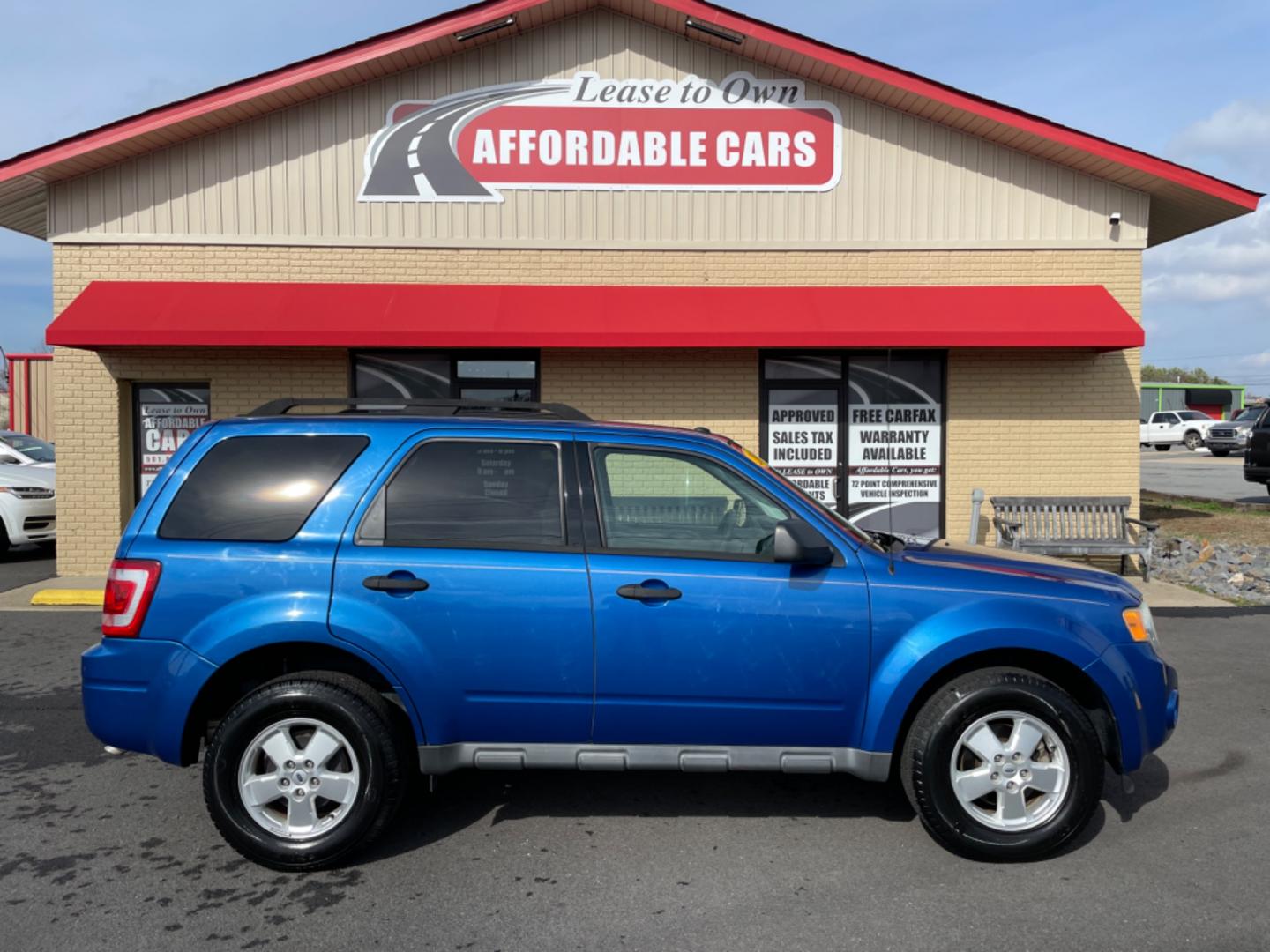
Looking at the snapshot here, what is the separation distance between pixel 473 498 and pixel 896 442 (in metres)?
8.26

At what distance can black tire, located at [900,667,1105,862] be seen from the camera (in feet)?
12.6

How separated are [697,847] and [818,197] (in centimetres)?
884

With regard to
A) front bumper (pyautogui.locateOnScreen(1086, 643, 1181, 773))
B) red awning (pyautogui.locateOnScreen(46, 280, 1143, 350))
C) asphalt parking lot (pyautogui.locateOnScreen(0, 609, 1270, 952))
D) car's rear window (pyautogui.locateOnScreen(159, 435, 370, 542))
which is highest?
red awning (pyautogui.locateOnScreen(46, 280, 1143, 350))

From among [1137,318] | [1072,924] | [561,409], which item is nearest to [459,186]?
[561,409]

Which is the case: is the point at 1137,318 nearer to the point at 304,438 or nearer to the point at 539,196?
the point at 539,196

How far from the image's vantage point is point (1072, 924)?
341 cm

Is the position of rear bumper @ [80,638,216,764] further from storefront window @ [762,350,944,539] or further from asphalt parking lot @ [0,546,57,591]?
storefront window @ [762,350,944,539]

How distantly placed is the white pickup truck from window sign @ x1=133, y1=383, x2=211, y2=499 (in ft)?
147

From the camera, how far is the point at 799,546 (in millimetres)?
3793

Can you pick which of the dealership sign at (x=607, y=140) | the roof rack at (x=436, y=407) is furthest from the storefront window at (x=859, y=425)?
the roof rack at (x=436, y=407)

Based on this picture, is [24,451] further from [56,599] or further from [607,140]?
[607,140]

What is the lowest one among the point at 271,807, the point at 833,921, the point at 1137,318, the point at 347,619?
the point at 833,921

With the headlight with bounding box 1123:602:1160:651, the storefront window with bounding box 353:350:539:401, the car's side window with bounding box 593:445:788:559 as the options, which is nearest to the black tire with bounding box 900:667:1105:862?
the headlight with bounding box 1123:602:1160:651

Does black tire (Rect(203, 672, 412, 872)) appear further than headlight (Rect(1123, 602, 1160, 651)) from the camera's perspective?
No
